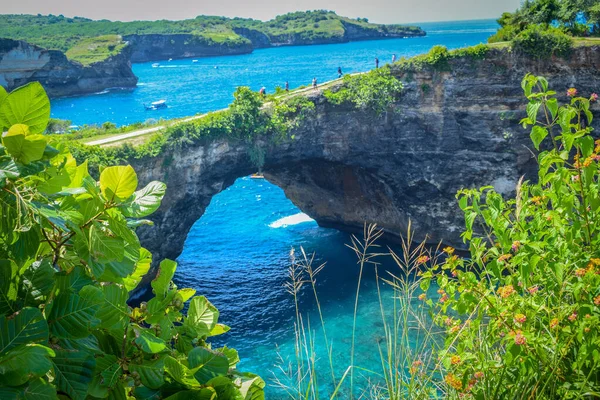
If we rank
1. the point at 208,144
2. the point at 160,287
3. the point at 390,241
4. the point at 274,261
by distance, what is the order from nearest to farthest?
the point at 160,287 < the point at 208,144 < the point at 274,261 < the point at 390,241

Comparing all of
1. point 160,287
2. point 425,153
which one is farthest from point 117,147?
point 160,287

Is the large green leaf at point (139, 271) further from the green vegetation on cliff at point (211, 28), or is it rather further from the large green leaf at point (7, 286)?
the green vegetation on cliff at point (211, 28)

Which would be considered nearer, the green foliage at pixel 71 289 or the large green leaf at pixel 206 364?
the green foliage at pixel 71 289

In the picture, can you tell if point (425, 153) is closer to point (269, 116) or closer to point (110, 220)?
point (269, 116)

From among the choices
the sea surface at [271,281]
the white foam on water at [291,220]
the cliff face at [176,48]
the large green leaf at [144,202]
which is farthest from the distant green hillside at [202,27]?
the large green leaf at [144,202]

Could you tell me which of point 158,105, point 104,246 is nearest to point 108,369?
point 104,246

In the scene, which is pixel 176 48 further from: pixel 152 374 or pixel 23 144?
pixel 152 374

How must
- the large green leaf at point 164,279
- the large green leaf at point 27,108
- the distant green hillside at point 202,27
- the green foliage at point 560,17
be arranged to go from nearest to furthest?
the large green leaf at point 27,108, the large green leaf at point 164,279, the green foliage at point 560,17, the distant green hillside at point 202,27
